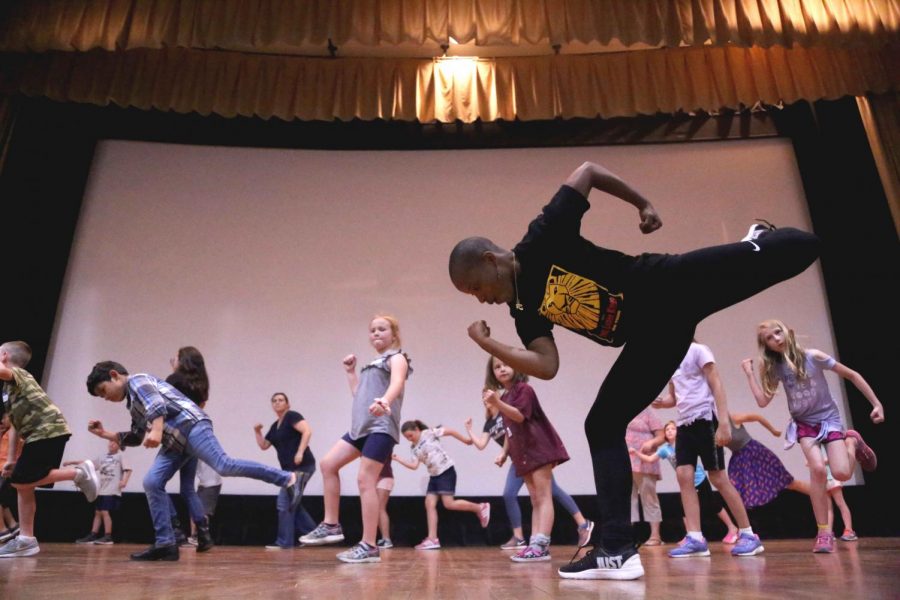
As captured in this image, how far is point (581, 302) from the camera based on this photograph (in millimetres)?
2100

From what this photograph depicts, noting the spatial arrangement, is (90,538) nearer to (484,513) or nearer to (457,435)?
(457,435)

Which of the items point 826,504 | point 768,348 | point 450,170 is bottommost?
point 826,504

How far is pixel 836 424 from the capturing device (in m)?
3.82

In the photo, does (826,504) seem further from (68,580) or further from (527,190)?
(527,190)

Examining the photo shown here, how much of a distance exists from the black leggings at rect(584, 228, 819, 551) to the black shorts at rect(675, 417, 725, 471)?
5.68ft

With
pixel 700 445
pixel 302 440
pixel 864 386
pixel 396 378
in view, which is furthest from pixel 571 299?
pixel 302 440

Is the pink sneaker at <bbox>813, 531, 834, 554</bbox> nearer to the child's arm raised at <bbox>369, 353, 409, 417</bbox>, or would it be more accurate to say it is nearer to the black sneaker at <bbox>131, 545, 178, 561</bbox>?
the child's arm raised at <bbox>369, 353, 409, 417</bbox>

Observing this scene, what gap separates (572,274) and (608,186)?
337 millimetres

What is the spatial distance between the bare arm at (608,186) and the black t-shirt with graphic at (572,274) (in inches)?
1.4

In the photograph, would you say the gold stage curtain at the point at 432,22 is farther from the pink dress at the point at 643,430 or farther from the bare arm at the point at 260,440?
the bare arm at the point at 260,440

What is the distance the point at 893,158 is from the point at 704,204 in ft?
5.60

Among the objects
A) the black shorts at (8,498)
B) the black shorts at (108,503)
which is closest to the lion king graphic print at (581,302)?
the black shorts at (8,498)

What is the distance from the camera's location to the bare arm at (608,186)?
84.2 inches

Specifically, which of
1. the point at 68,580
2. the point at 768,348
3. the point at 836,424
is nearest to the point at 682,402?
the point at 768,348
